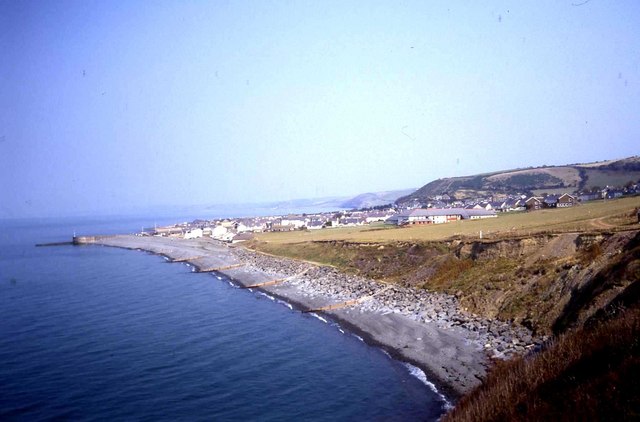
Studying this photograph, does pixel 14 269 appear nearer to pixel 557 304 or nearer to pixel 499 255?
pixel 499 255

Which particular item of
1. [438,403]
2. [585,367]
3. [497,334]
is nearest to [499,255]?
[497,334]

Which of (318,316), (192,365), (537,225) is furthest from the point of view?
(537,225)

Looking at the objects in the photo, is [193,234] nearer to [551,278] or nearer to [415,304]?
[415,304]

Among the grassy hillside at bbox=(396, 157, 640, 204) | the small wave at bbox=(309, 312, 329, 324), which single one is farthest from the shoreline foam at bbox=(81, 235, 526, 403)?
the grassy hillside at bbox=(396, 157, 640, 204)

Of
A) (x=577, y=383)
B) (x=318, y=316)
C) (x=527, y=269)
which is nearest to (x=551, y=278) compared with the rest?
(x=527, y=269)

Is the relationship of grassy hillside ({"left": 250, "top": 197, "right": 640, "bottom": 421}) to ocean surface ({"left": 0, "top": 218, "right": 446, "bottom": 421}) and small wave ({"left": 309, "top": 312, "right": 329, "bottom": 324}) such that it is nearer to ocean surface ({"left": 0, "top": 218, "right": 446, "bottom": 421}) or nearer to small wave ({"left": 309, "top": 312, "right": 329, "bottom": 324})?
ocean surface ({"left": 0, "top": 218, "right": 446, "bottom": 421})

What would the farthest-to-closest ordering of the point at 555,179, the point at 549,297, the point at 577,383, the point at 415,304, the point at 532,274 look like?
the point at 555,179 → the point at 415,304 → the point at 532,274 → the point at 549,297 → the point at 577,383

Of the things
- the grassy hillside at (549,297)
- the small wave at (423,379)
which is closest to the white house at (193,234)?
the grassy hillside at (549,297)

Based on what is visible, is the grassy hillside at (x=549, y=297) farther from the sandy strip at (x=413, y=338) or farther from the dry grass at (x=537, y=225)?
the sandy strip at (x=413, y=338)
